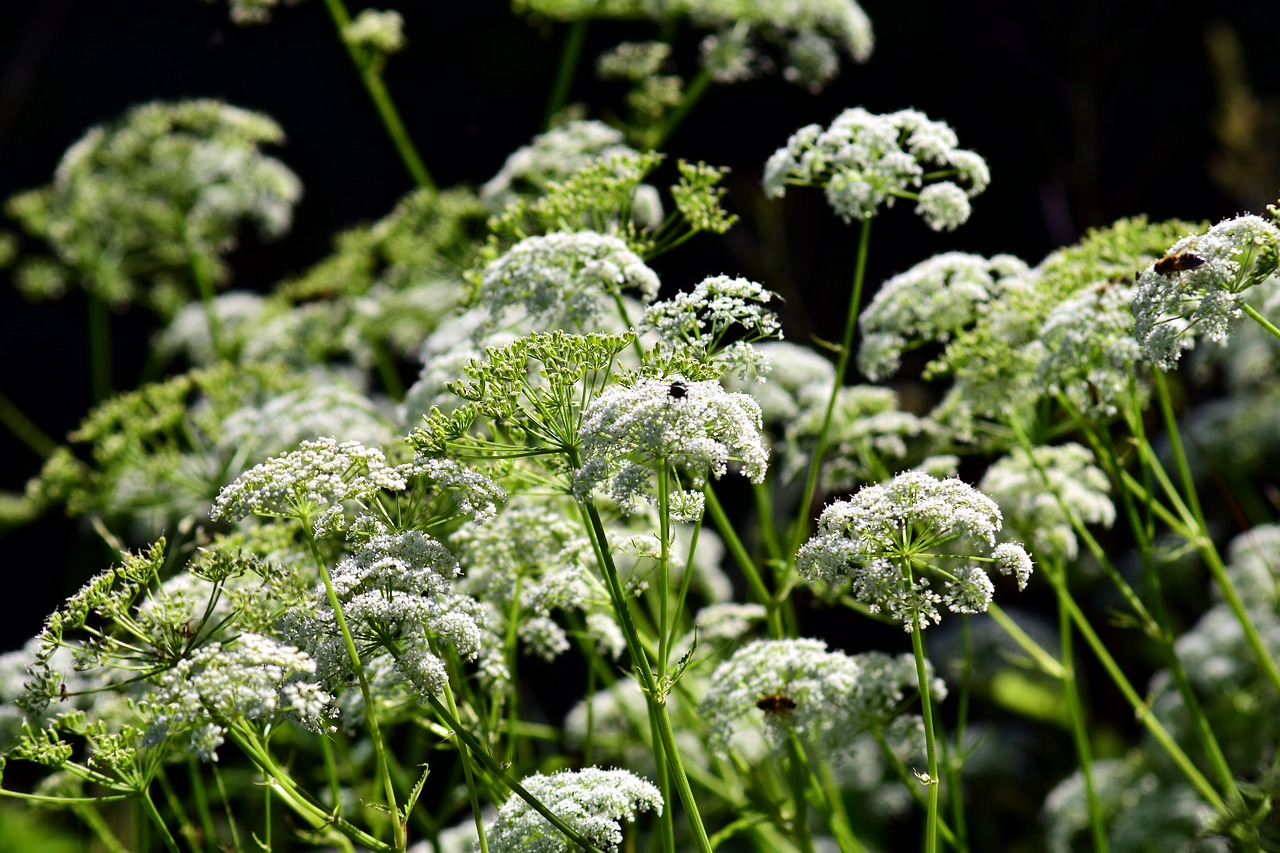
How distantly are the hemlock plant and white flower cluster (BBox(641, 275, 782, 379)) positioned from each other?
16 millimetres

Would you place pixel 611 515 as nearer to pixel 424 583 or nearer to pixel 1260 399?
pixel 424 583

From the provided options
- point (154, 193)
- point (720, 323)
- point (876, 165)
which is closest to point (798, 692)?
point (720, 323)

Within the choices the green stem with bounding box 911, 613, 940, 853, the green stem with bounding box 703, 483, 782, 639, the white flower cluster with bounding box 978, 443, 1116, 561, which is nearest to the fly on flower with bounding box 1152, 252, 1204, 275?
the green stem with bounding box 911, 613, 940, 853

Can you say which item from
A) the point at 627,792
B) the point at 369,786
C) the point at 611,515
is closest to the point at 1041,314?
the point at 611,515

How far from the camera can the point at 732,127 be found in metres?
10.8

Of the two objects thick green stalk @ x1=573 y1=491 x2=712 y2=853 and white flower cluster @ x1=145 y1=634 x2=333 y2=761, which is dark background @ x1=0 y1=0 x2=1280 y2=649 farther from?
white flower cluster @ x1=145 y1=634 x2=333 y2=761

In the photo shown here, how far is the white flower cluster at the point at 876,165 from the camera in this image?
3.91 m

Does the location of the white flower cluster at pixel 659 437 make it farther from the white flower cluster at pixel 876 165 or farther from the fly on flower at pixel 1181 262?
the white flower cluster at pixel 876 165

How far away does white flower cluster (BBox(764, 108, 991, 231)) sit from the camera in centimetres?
391

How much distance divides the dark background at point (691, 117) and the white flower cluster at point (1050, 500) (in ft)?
14.3

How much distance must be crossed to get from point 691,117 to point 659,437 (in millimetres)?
8556

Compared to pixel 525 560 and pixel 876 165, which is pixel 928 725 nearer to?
pixel 525 560

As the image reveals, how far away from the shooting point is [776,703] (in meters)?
3.56

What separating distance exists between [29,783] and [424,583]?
A: 7.57 metres
